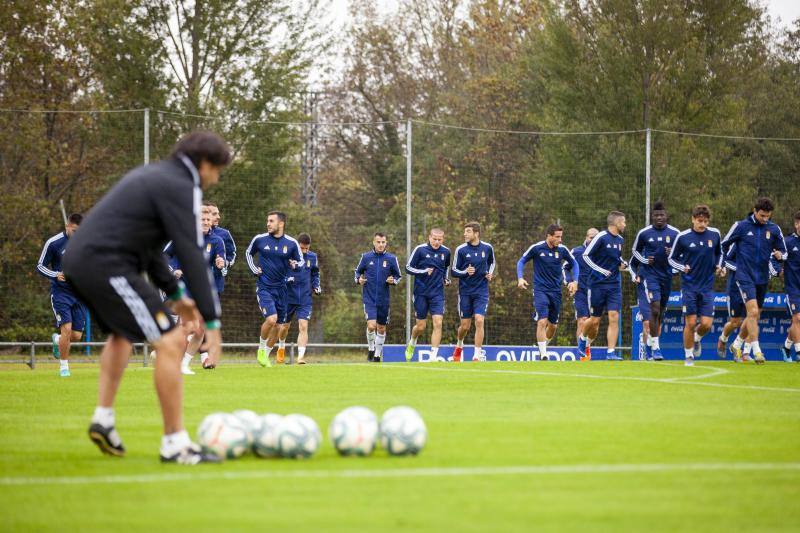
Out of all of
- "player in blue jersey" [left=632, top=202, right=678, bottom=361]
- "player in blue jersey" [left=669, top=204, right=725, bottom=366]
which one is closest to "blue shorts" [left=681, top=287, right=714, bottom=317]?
"player in blue jersey" [left=669, top=204, right=725, bottom=366]

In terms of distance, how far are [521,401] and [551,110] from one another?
22.9m

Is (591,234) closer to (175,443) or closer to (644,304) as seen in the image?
(644,304)

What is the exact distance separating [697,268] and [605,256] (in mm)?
2430

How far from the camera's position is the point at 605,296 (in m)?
21.8

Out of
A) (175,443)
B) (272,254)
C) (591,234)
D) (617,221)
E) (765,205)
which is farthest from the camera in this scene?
(591,234)

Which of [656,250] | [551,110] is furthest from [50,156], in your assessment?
[656,250]

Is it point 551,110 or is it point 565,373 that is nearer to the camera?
point 565,373

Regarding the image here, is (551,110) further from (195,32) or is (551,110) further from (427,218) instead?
(195,32)

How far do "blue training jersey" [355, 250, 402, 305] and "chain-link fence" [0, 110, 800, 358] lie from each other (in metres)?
0.57

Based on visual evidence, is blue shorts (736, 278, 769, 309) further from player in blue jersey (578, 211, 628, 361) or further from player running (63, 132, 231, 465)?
player running (63, 132, 231, 465)

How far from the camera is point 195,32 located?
31875 millimetres

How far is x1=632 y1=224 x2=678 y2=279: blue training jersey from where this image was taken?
68.2ft

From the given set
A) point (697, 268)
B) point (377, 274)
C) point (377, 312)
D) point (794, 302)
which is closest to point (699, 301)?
point (697, 268)

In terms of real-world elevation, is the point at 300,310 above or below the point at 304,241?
below
